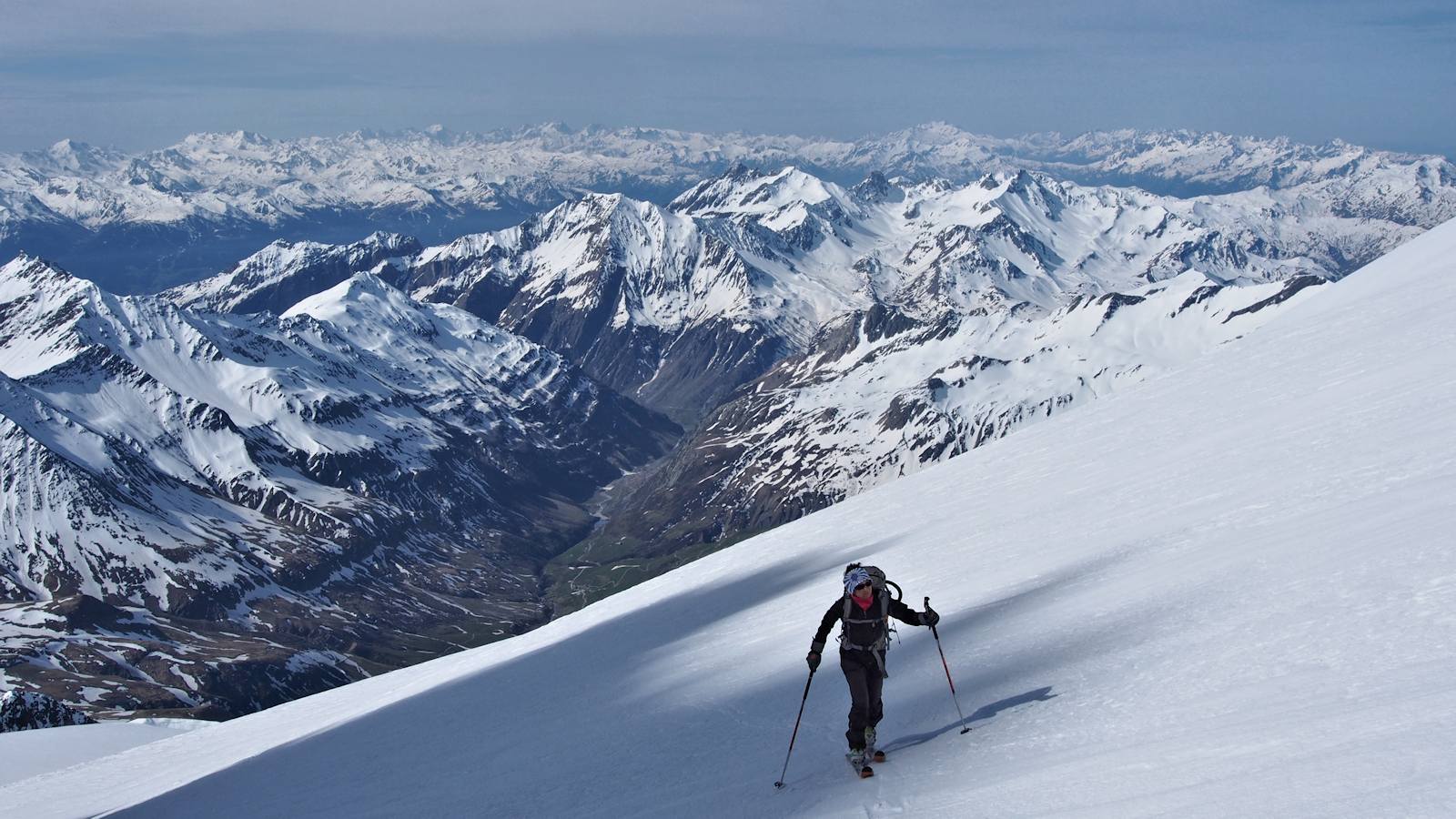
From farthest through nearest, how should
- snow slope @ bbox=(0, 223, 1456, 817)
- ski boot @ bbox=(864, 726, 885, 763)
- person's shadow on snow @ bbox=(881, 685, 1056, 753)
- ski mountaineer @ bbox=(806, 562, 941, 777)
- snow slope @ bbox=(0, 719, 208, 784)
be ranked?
snow slope @ bbox=(0, 719, 208, 784), person's shadow on snow @ bbox=(881, 685, 1056, 753), ski boot @ bbox=(864, 726, 885, 763), ski mountaineer @ bbox=(806, 562, 941, 777), snow slope @ bbox=(0, 223, 1456, 817)

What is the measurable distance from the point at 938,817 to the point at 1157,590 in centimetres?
969

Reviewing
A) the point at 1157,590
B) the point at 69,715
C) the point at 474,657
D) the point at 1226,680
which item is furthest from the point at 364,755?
the point at 69,715

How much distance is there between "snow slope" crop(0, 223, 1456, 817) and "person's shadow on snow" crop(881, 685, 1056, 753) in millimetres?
109

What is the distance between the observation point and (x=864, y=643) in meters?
18.6

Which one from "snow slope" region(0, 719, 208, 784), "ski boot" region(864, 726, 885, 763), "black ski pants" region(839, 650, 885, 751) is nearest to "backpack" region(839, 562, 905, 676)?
"black ski pants" region(839, 650, 885, 751)

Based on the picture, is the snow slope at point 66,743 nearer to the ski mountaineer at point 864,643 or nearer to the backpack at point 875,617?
the ski mountaineer at point 864,643

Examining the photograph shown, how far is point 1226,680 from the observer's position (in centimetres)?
1728

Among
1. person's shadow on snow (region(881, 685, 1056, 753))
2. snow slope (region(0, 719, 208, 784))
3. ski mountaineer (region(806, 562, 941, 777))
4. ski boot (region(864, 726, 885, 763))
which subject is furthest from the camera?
snow slope (region(0, 719, 208, 784))

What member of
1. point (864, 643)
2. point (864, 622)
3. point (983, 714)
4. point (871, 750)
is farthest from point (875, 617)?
point (983, 714)

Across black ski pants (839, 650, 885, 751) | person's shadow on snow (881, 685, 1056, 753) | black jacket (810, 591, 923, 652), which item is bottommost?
person's shadow on snow (881, 685, 1056, 753)

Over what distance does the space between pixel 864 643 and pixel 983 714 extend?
2.91 meters

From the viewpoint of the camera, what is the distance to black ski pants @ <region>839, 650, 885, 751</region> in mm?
18766

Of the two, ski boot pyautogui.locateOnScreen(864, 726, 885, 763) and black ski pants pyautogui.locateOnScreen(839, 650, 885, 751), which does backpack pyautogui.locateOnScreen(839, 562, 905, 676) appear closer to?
black ski pants pyautogui.locateOnScreen(839, 650, 885, 751)

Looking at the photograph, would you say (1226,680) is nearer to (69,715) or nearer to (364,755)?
(364,755)
